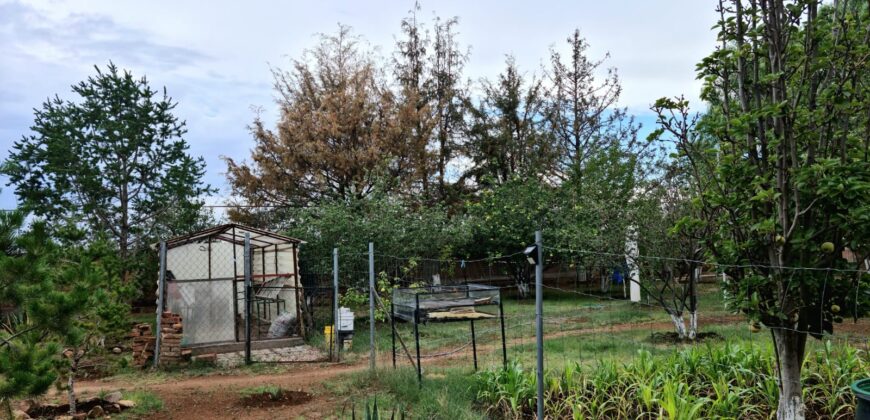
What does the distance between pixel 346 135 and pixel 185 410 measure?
13235 mm

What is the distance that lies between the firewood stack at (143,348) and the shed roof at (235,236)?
1.62 meters

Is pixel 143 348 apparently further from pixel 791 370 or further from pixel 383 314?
pixel 791 370

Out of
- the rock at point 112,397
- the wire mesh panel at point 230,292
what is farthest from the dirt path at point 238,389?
the wire mesh panel at point 230,292

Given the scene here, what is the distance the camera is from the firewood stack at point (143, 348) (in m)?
8.55

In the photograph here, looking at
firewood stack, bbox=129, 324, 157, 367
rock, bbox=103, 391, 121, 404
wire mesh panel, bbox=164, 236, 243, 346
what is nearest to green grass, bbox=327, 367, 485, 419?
rock, bbox=103, 391, 121, 404

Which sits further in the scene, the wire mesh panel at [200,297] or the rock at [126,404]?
the wire mesh panel at [200,297]

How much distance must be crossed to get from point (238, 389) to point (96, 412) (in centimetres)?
155

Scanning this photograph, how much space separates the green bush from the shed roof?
6.19 metres

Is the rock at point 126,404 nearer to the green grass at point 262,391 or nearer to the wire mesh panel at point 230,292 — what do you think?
the green grass at point 262,391

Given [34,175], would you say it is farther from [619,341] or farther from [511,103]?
[511,103]

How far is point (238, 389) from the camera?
6.73 metres

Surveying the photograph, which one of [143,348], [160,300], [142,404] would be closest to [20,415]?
[142,404]

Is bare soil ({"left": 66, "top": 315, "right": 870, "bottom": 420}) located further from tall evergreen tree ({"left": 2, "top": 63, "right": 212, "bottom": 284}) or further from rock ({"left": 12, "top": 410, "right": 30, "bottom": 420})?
tall evergreen tree ({"left": 2, "top": 63, "right": 212, "bottom": 284})

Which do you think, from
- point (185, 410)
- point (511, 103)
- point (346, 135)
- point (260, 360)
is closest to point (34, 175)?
point (346, 135)
